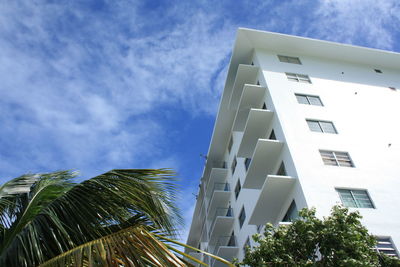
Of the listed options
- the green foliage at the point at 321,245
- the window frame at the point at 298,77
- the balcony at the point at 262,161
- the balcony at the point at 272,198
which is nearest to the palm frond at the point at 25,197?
the green foliage at the point at 321,245

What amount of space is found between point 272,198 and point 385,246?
5063 mm

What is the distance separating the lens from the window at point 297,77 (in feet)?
75.1

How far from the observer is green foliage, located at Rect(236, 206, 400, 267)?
9.30 meters

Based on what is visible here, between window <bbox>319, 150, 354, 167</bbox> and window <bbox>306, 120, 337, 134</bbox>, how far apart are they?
63.8 inches

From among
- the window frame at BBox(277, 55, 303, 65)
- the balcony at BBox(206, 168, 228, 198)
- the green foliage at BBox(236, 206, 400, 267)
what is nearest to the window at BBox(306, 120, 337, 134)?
the window frame at BBox(277, 55, 303, 65)

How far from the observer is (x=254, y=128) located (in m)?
21.0

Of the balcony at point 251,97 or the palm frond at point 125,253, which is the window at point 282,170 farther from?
the palm frond at point 125,253

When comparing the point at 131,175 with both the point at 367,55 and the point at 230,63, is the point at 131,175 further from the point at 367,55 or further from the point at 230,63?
the point at 367,55

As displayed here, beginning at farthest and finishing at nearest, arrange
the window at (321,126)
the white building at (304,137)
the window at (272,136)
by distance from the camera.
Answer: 1. the window at (272,136)
2. the window at (321,126)
3. the white building at (304,137)

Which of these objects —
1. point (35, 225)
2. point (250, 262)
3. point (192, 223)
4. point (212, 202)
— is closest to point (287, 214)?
point (250, 262)

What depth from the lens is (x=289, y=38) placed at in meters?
25.0

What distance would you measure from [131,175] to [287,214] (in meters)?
13.6

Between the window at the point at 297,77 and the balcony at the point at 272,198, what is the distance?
347 inches

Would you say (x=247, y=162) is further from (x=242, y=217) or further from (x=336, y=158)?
(x=336, y=158)
